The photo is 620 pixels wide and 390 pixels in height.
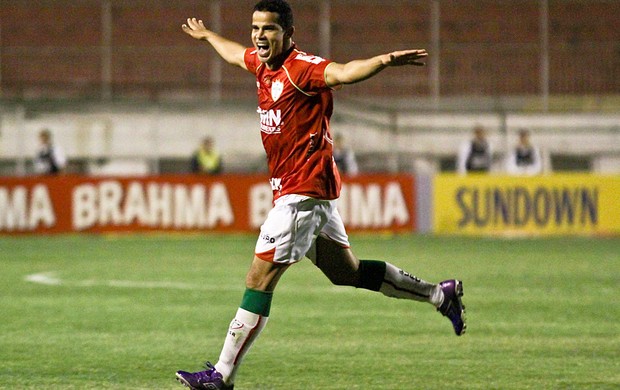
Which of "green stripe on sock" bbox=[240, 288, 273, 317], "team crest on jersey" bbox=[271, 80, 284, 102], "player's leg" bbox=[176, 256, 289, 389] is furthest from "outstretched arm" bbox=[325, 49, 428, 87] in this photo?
"green stripe on sock" bbox=[240, 288, 273, 317]

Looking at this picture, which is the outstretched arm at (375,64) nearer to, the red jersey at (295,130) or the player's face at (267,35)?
the red jersey at (295,130)

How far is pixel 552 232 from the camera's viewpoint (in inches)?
814

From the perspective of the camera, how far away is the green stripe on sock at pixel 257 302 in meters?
6.39

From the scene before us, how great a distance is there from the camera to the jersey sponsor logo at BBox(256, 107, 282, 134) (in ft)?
21.4

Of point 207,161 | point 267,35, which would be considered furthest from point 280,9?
point 207,161

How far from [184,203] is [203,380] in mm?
14792

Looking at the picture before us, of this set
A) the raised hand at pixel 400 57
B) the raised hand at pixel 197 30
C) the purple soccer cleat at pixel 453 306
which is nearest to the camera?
the raised hand at pixel 400 57

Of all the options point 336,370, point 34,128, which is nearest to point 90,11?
point 34,128

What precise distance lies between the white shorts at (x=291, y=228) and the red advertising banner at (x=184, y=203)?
14.1m

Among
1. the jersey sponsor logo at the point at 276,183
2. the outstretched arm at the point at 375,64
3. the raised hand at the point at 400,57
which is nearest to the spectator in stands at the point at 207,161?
the jersey sponsor logo at the point at 276,183

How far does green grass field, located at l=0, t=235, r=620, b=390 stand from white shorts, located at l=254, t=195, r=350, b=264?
0.83m

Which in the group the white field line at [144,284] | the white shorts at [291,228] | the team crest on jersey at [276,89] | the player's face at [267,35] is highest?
the player's face at [267,35]

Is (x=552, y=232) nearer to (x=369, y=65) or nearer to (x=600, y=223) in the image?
(x=600, y=223)

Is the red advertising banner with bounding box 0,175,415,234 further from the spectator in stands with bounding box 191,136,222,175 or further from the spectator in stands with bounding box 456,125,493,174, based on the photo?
the spectator in stands with bounding box 456,125,493,174
